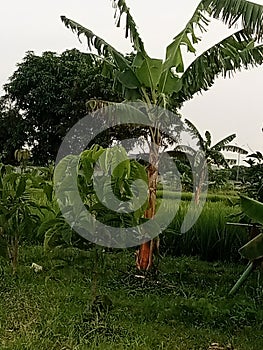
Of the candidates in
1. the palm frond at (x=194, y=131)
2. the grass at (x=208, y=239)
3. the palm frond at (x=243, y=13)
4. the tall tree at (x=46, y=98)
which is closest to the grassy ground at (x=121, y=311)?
the grass at (x=208, y=239)

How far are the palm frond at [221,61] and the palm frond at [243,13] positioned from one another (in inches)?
28.6

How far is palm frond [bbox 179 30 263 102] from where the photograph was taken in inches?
210

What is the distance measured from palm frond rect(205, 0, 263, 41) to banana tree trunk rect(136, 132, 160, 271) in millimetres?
1504

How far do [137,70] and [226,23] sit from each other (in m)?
1.13

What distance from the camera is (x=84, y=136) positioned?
1373 cm

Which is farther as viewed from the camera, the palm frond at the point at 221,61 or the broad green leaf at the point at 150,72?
the palm frond at the point at 221,61

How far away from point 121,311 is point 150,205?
1.75 metres

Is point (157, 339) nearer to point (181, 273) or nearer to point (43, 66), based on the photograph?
point (181, 273)

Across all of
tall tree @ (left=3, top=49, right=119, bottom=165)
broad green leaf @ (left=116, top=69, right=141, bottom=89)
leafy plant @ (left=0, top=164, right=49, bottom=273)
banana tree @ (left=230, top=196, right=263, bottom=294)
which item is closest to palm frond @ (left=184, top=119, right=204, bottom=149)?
tall tree @ (left=3, top=49, right=119, bottom=165)

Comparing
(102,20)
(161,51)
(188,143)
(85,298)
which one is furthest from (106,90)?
(85,298)

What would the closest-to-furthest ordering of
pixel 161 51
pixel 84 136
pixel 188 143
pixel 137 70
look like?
pixel 137 70
pixel 161 51
pixel 188 143
pixel 84 136

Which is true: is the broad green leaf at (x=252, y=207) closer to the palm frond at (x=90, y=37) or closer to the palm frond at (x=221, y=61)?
the palm frond at (x=221, y=61)

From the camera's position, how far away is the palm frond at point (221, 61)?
17.5 ft

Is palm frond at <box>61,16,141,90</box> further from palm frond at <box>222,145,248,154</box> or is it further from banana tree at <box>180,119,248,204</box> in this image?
palm frond at <box>222,145,248,154</box>
